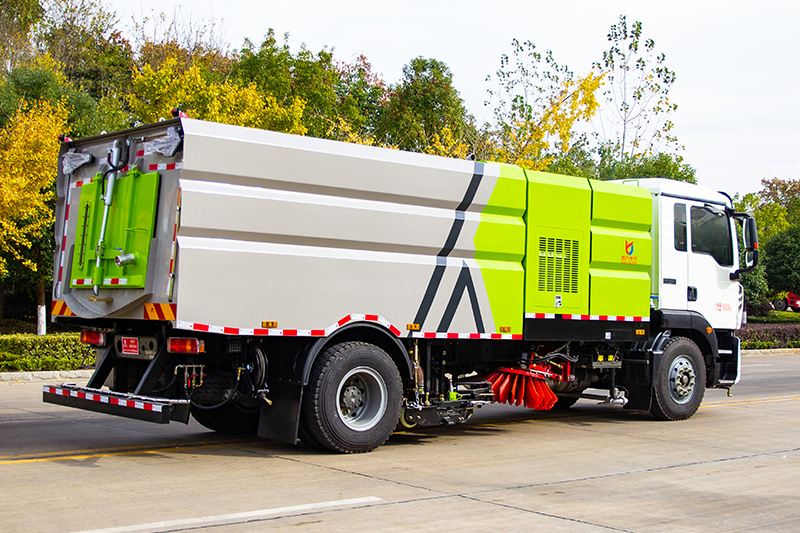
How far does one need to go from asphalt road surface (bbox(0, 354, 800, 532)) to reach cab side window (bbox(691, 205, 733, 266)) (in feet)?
7.90

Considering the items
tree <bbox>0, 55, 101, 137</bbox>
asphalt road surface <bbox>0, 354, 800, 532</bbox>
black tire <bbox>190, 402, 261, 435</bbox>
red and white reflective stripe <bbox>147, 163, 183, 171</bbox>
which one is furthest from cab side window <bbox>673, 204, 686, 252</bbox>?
tree <bbox>0, 55, 101, 137</bbox>

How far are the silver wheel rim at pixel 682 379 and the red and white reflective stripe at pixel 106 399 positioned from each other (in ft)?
22.8

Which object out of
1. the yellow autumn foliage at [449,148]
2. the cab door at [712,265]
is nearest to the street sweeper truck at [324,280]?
the cab door at [712,265]

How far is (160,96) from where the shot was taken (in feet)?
71.5

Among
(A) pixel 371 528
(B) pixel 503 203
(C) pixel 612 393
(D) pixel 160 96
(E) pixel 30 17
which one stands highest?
(E) pixel 30 17

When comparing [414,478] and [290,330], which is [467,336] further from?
[414,478]

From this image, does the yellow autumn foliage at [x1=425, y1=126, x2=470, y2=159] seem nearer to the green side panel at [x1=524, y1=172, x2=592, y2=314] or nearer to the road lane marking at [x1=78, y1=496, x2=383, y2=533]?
the green side panel at [x1=524, y1=172, x2=592, y2=314]

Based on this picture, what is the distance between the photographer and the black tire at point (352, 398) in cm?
828

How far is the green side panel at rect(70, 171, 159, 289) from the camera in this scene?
794 cm

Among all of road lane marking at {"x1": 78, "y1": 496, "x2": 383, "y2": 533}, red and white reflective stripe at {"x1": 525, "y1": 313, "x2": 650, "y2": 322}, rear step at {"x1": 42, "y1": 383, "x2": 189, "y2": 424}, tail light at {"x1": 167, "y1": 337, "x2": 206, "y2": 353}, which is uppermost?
red and white reflective stripe at {"x1": 525, "y1": 313, "x2": 650, "y2": 322}

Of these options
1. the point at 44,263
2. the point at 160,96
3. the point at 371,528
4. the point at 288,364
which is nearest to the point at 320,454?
the point at 288,364

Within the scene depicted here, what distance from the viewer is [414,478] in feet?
24.8

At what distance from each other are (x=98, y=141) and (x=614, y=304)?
244 inches

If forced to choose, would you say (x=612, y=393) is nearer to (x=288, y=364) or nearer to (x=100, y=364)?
(x=288, y=364)
